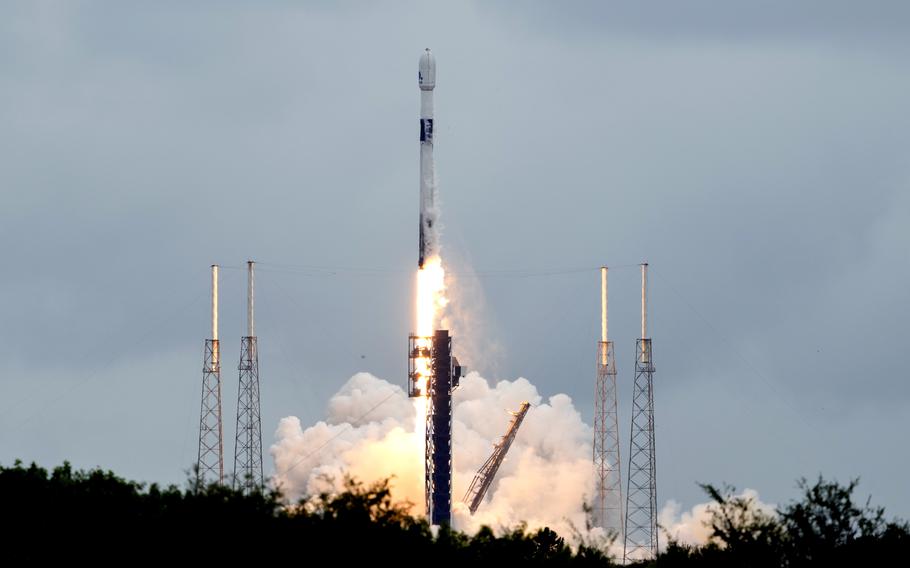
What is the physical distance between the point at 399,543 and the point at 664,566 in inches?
726

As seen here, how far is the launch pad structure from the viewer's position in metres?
154

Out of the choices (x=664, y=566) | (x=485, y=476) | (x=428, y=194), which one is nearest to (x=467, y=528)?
(x=485, y=476)

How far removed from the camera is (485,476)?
170 m

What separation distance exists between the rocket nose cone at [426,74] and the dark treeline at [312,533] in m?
49.2

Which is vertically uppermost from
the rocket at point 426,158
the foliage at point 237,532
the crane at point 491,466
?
the rocket at point 426,158

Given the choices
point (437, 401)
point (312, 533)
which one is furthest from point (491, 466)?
point (312, 533)

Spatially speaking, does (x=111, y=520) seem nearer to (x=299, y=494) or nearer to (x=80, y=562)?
(x=80, y=562)

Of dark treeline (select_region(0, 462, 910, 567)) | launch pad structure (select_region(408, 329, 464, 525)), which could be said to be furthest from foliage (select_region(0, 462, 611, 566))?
launch pad structure (select_region(408, 329, 464, 525))

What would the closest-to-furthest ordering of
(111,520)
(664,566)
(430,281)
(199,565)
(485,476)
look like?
(199,565) → (111,520) → (664,566) → (430,281) → (485,476)

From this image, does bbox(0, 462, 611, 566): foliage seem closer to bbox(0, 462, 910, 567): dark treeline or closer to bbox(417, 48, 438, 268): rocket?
bbox(0, 462, 910, 567): dark treeline

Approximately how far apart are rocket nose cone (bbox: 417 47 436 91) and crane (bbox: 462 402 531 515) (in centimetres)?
2409

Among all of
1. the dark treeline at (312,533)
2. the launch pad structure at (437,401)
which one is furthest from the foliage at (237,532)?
the launch pad structure at (437,401)

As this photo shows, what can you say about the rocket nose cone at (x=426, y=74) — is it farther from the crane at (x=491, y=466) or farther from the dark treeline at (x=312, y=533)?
the dark treeline at (x=312, y=533)

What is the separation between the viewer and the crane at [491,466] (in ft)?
554
